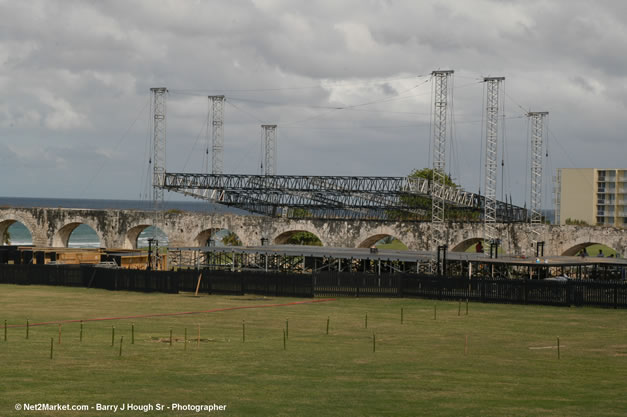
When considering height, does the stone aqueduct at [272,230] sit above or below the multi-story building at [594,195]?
below

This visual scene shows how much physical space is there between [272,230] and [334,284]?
28659 millimetres

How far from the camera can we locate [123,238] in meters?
73.9

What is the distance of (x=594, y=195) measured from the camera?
5374 inches

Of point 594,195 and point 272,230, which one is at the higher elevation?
point 594,195

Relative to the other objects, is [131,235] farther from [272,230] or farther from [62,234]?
[272,230]

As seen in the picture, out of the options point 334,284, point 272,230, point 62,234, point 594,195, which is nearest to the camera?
point 334,284

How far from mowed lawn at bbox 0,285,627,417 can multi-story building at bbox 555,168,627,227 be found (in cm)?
10528

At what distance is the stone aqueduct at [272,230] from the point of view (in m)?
59.6

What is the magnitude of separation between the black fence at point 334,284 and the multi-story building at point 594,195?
101m

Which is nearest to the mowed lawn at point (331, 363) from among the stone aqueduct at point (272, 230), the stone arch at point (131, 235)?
the stone aqueduct at point (272, 230)

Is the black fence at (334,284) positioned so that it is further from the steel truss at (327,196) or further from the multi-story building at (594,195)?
the multi-story building at (594,195)

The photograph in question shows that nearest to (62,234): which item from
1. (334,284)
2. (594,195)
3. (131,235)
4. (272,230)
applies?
(131,235)

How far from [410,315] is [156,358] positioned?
14.2 meters

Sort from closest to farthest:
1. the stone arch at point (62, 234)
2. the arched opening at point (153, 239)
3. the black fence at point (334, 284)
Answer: the black fence at point (334, 284), the arched opening at point (153, 239), the stone arch at point (62, 234)
